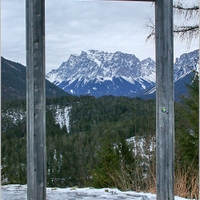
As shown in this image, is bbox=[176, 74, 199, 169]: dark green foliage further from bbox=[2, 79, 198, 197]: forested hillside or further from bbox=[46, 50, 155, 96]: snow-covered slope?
bbox=[46, 50, 155, 96]: snow-covered slope

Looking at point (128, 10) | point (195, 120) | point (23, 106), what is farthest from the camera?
point (23, 106)

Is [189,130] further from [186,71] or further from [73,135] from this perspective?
[73,135]

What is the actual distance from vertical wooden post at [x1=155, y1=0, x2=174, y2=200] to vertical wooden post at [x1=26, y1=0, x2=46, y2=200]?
83 centimetres

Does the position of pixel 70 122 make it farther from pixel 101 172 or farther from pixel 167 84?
pixel 167 84

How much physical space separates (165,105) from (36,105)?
93 cm

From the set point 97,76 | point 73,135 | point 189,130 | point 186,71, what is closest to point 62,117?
point 73,135

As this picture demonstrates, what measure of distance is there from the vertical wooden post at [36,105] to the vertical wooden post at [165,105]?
2.74 ft

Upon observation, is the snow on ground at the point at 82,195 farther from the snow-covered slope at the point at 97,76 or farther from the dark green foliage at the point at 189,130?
the snow-covered slope at the point at 97,76

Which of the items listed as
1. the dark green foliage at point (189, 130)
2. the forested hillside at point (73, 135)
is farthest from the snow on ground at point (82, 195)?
the forested hillside at point (73, 135)

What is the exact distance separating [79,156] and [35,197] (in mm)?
26111

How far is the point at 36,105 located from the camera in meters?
2.00

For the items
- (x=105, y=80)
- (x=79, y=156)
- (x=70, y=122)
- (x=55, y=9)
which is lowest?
(x=79, y=156)

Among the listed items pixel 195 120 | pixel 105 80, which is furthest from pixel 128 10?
pixel 105 80

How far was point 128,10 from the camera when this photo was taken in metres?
3.89
